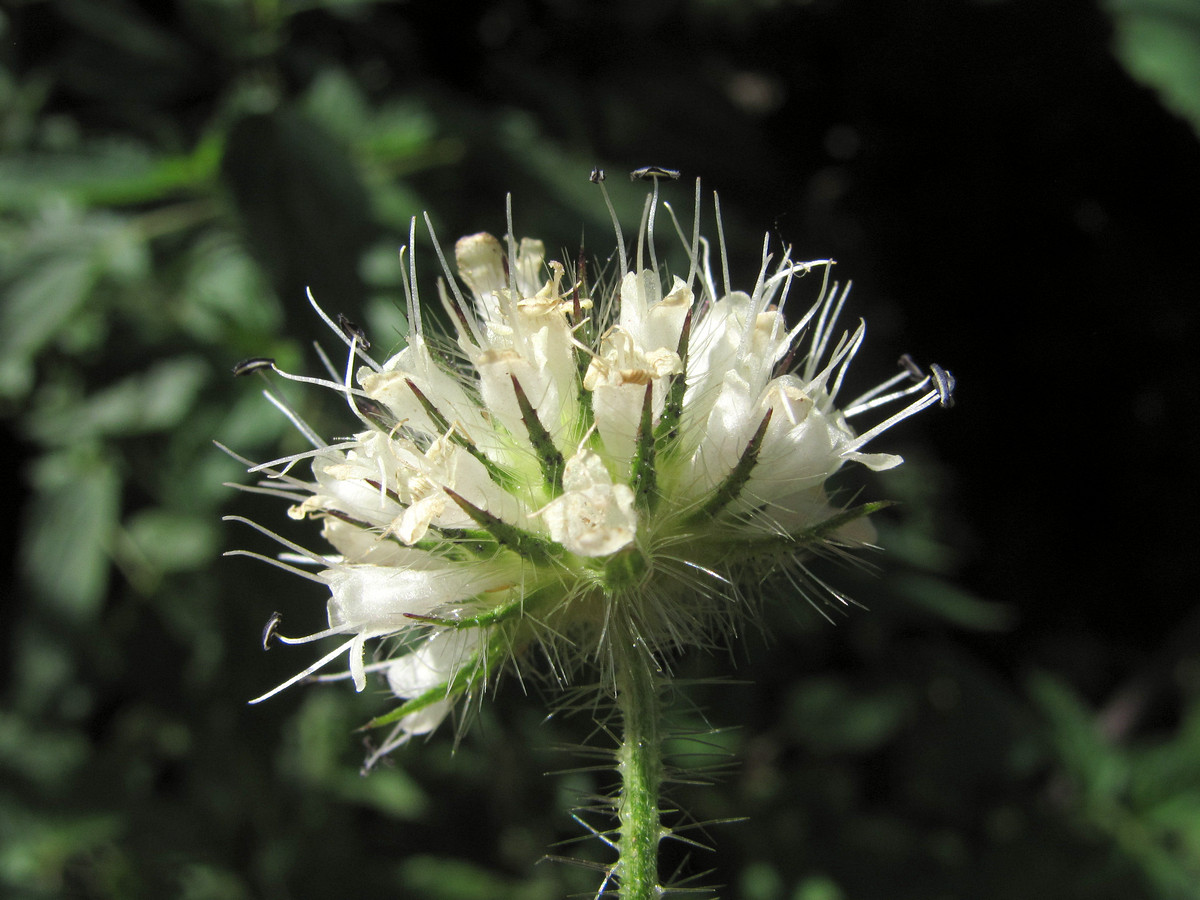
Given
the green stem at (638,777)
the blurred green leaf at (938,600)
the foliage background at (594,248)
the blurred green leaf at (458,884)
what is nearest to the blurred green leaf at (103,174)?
the foliage background at (594,248)


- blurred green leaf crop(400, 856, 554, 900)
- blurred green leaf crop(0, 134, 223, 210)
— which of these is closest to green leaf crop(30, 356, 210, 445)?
blurred green leaf crop(0, 134, 223, 210)

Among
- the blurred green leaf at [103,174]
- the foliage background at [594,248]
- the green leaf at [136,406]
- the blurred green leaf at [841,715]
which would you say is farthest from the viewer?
the blurred green leaf at [841,715]

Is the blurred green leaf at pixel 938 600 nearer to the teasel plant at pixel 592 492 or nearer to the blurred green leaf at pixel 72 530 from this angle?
the teasel plant at pixel 592 492

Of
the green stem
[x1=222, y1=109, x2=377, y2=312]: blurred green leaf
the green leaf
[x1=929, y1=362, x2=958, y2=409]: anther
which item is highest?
[x1=929, y1=362, x2=958, y2=409]: anther

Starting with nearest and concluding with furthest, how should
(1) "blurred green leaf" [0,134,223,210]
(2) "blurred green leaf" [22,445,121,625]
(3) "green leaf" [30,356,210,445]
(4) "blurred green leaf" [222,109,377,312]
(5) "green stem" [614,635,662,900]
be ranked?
1. (5) "green stem" [614,635,662,900]
2. (4) "blurred green leaf" [222,109,377,312]
3. (1) "blurred green leaf" [0,134,223,210]
4. (3) "green leaf" [30,356,210,445]
5. (2) "blurred green leaf" [22,445,121,625]

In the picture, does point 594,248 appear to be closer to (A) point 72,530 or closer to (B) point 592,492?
(B) point 592,492

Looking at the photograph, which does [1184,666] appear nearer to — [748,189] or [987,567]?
[987,567]

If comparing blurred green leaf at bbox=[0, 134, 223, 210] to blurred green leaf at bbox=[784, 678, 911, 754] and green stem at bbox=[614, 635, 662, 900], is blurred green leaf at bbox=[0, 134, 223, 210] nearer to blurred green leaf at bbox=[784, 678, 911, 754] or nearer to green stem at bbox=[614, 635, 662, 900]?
green stem at bbox=[614, 635, 662, 900]
